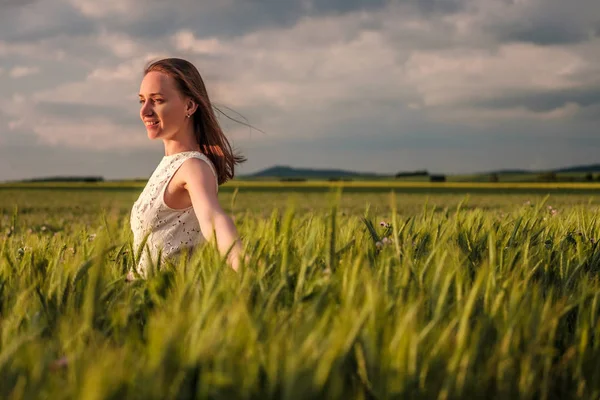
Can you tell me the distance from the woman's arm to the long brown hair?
1.50 ft

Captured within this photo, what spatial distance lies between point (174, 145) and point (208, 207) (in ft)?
3.05

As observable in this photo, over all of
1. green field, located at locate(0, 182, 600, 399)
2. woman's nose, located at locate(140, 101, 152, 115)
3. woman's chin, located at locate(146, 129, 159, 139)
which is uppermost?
woman's nose, located at locate(140, 101, 152, 115)

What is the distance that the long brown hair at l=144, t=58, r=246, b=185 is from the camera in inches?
142

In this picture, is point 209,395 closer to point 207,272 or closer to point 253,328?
point 253,328

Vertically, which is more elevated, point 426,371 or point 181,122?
point 181,122

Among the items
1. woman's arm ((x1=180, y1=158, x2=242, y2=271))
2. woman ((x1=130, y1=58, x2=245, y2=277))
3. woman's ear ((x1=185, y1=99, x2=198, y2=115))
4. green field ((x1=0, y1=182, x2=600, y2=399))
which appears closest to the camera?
green field ((x1=0, y1=182, x2=600, y2=399))

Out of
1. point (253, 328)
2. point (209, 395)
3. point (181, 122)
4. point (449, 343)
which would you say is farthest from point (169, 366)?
point (181, 122)

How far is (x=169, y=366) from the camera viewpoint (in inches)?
47.7

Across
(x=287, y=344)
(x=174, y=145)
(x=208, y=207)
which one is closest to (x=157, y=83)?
(x=174, y=145)

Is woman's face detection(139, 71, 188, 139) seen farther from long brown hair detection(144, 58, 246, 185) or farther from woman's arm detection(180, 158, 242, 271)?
woman's arm detection(180, 158, 242, 271)

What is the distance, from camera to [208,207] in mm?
2895

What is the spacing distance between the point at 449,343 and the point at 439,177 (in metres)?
66.4

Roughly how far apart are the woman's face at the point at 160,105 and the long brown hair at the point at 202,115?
59 mm

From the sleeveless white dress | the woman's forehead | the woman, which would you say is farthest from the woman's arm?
the woman's forehead
